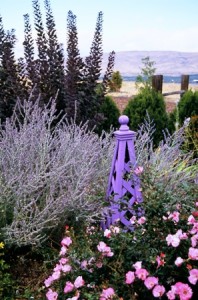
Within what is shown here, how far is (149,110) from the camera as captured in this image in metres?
7.09

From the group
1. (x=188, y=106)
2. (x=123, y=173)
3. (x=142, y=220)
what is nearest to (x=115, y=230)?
(x=142, y=220)

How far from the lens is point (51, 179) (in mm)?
3412

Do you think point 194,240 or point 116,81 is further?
point 116,81

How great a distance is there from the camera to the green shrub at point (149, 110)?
7.12m

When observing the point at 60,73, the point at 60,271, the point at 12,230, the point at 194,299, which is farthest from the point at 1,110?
the point at 194,299

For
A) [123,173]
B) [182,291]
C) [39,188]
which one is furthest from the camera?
[39,188]

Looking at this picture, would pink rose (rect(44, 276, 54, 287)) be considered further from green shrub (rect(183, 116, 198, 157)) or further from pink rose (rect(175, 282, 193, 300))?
green shrub (rect(183, 116, 198, 157))

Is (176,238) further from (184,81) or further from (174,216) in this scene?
(184,81)

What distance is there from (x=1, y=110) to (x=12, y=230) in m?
2.80

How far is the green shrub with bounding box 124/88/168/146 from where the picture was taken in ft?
23.4

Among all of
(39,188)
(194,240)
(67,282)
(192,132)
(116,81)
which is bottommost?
(116,81)

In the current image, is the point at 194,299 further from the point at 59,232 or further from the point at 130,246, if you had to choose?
the point at 59,232

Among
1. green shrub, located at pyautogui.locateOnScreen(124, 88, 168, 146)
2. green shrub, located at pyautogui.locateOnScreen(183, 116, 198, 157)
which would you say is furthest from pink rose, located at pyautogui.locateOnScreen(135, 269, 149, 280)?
green shrub, located at pyautogui.locateOnScreen(124, 88, 168, 146)

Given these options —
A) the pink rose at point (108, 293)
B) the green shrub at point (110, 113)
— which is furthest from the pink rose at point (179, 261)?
the green shrub at point (110, 113)
